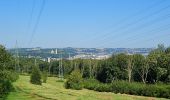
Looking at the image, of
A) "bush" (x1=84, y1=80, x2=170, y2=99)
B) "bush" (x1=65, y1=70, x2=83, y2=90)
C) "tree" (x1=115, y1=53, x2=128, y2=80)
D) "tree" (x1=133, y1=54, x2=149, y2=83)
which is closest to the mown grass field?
"bush" (x1=84, y1=80, x2=170, y2=99)

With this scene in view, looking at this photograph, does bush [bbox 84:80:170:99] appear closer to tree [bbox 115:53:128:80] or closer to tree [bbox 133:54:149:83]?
tree [bbox 133:54:149:83]

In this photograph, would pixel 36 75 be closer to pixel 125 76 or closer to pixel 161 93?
pixel 161 93

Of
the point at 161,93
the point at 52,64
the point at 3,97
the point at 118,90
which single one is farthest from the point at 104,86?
the point at 52,64

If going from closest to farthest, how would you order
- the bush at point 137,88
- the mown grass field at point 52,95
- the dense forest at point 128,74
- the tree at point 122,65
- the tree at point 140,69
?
the mown grass field at point 52,95
the bush at point 137,88
the dense forest at point 128,74
the tree at point 140,69
the tree at point 122,65

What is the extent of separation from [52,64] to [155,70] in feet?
271

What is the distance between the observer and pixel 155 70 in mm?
93500

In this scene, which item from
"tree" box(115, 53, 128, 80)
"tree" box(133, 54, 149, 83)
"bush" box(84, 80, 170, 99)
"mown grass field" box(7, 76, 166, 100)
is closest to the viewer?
"mown grass field" box(7, 76, 166, 100)

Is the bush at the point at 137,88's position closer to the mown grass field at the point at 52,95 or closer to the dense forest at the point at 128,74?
the dense forest at the point at 128,74

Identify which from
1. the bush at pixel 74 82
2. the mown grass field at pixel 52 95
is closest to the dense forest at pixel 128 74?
the bush at pixel 74 82

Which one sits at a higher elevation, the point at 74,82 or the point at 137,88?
the point at 74,82

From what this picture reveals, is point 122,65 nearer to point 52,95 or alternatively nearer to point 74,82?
point 74,82

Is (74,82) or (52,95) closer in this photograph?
(52,95)

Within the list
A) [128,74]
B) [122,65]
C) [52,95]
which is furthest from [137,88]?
[122,65]

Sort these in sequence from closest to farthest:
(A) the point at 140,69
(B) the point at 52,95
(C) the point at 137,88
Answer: (B) the point at 52,95, (C) the point at 137,88, (A) the point at 140,69
